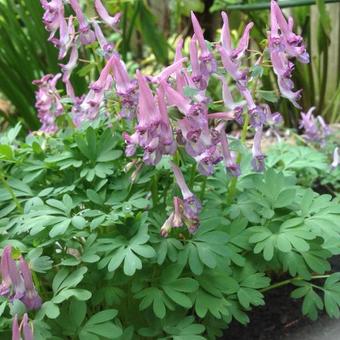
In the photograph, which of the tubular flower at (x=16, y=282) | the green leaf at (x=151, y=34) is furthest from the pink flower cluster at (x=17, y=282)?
the green leaf at (x=151, y=34)

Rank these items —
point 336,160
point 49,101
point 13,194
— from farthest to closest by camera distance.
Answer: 1. point 336,160
2. point 49,101
3. point 13,194

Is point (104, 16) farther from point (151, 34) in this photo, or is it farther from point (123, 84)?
point (151, 34)

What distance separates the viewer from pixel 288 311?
1778 mm

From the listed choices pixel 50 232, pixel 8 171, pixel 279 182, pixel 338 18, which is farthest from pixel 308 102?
pixel 50 232

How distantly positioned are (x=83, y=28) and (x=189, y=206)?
69 centimetres

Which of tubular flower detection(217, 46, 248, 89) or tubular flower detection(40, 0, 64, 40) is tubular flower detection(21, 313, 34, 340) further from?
tubular flower detection(40, 0, 64, 40)

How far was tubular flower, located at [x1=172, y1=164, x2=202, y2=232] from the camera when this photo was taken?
1403mm

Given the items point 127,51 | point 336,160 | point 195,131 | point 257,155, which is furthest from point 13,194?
point 127,51

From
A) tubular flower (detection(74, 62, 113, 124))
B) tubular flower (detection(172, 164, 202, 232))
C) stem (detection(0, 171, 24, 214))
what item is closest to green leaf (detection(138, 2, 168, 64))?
tubular flower (detection(74, 62, 113, 124))

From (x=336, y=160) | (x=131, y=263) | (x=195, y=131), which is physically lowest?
(x=336, y=160)

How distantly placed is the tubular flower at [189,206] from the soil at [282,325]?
0.51 metres

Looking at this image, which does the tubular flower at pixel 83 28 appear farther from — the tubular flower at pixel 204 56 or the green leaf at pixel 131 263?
the green leaf at pixel 131 263

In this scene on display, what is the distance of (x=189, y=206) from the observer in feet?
4.64

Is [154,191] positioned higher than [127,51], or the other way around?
[154,191]
